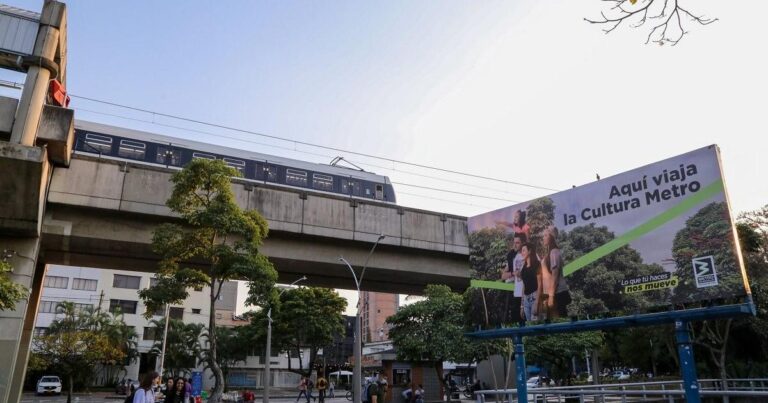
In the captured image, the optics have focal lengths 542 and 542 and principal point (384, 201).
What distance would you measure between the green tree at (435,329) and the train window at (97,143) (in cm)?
1616

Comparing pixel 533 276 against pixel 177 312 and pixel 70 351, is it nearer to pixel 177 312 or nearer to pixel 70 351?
pixel 70 351

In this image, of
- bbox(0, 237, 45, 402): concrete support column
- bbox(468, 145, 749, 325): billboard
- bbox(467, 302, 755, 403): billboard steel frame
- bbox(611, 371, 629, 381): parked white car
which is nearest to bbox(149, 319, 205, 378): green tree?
bbox(0, 237, 45, 402): concrete support column

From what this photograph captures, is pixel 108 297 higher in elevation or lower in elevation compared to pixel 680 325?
higher

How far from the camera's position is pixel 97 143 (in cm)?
2520

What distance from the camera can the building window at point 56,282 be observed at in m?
Result: 54.1

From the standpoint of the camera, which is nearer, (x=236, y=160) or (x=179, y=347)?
(x=236, y=160)

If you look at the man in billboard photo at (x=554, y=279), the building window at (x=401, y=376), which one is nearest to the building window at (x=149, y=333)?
the building window at (x=401, y=376)

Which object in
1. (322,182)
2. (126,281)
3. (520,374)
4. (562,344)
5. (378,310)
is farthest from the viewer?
(378,310)

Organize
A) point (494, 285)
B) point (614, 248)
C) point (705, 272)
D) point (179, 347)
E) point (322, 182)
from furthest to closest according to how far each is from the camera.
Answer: point (179, 347) < point (322, 182) < point (494, 285) < point (614, 248) < point (705, 272)

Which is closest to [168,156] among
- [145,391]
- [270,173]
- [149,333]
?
[270,173]

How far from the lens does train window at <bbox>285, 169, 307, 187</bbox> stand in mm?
29000

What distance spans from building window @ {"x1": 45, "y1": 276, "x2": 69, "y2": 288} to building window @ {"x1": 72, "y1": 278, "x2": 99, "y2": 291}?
71 centimetres

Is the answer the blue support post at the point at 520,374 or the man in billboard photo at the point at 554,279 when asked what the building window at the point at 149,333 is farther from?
the man in billboard photo at the point at 554,279

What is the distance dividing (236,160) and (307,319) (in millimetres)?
16704
